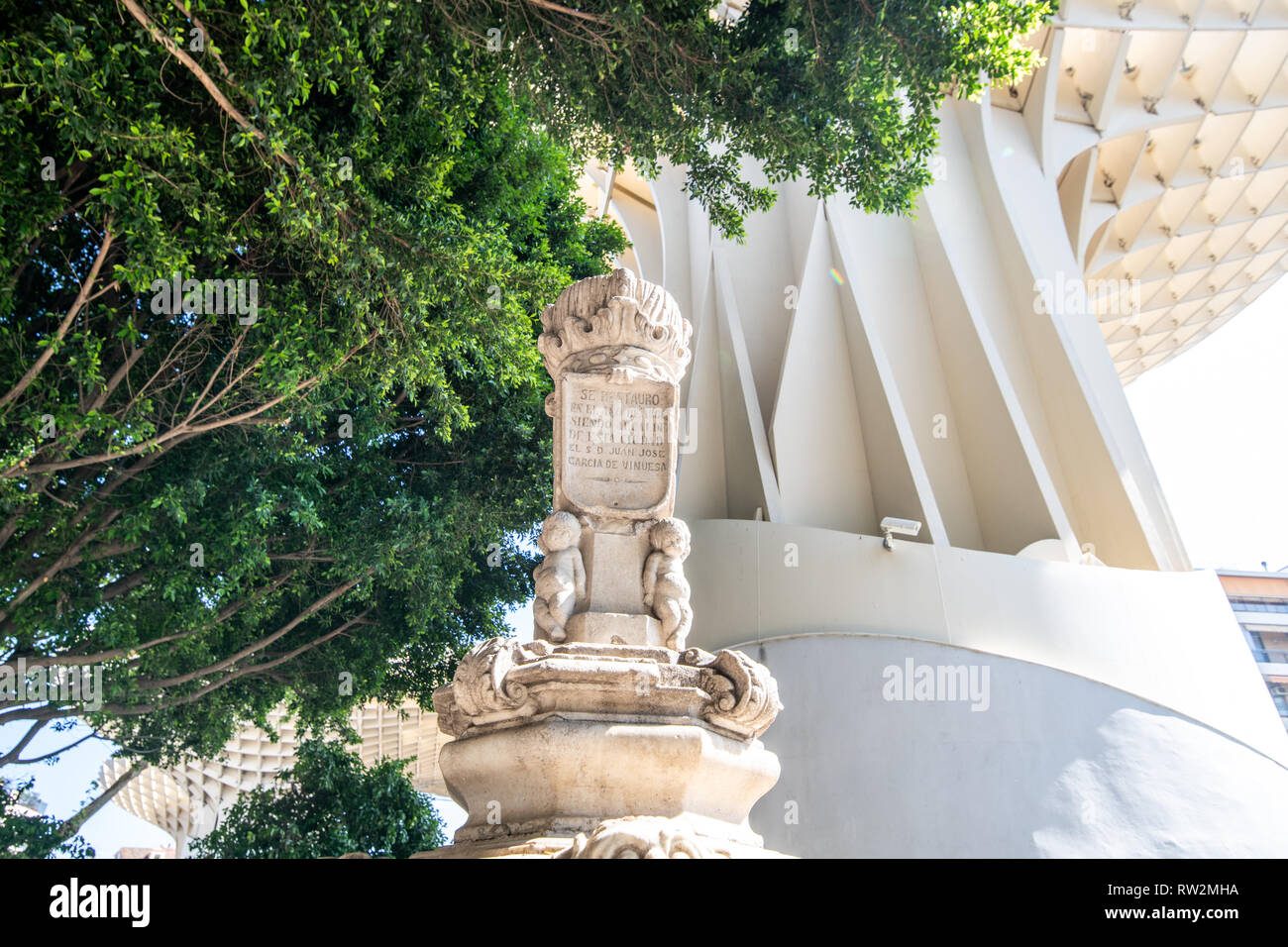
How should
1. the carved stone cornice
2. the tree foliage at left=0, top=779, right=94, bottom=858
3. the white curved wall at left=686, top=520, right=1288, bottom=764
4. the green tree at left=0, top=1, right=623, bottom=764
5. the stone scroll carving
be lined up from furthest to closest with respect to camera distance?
the white curved wall at left=686, top=520, right=1288, bottom=764 < the tree foliage at left=0, top=779, right=94, bottom=858 < the green tree at left=0, top=1, right=623, bottom=764 < the carved stone cornice < the stone scroll carving

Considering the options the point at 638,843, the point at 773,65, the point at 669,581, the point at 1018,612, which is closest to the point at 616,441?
the point at 669,581

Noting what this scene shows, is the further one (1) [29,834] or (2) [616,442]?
(1) [29,834]

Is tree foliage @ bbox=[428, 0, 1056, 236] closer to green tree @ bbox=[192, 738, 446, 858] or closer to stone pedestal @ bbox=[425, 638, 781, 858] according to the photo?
stone pedestal @ bbox=[425, 638, 781, 858]

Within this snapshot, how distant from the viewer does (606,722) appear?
15.6 feet

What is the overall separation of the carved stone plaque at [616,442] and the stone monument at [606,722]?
0.24 meters

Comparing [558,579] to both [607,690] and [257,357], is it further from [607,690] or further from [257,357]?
[257,357]

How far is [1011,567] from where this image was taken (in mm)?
13484

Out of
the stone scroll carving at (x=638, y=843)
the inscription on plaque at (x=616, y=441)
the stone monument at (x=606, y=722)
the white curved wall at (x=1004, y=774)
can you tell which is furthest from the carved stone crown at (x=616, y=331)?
the white curved wall at (x=1004, y=774)

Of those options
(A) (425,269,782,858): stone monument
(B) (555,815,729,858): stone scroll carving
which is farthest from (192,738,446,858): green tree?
(B) (555,815,729,858): stone scroll carving

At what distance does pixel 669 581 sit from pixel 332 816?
359 inches

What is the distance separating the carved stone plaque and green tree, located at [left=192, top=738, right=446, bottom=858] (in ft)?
27.8

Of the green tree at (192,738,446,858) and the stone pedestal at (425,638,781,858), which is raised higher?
the stone pedestal at (425,638,781,858)

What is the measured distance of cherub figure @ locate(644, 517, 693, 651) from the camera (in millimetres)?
5906

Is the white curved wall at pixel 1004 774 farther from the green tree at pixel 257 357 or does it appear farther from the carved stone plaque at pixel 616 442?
the carved stone plaque at pixel 616 442
